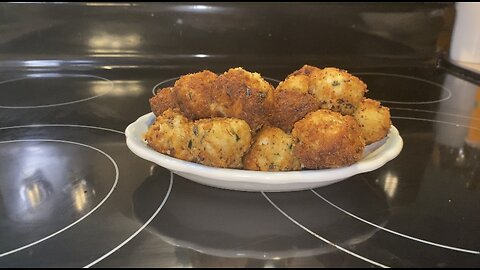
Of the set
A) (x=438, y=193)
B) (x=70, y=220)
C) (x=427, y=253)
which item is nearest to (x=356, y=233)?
(x=427, y=253)

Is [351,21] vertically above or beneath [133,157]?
above

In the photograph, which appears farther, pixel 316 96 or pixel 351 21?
pixel 351 21

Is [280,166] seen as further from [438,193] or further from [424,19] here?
[424,19]

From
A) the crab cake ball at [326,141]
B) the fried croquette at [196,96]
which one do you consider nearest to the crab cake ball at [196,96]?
the fried croquette at [196,96]

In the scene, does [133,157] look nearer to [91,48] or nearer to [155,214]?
[155,214]

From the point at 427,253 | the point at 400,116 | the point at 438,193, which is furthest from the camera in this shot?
the point at 400,116

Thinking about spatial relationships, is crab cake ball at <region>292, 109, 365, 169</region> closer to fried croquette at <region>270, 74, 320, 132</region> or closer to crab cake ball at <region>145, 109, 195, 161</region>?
fried croquette at <region>270, 74, 320, 132</region>

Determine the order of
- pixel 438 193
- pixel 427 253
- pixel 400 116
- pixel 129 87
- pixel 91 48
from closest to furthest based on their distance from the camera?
pixel 427 253 → pixel 438 193 → pixel 400 116 → pixel 129 87 → pixel 91 48
